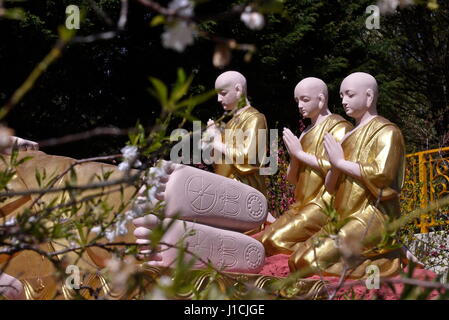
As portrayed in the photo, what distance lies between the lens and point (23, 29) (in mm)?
11047

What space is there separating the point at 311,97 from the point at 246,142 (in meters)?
0.56

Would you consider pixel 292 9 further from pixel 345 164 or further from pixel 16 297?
pixel 16 297

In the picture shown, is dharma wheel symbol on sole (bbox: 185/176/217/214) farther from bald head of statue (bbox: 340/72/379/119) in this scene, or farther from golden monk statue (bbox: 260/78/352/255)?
bald head of statue (bbox: 340/72/379/119)

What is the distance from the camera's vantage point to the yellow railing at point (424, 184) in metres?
8.51

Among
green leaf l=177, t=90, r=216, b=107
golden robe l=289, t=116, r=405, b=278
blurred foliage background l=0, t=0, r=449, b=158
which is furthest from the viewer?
blurred foliage background l=0, t=0, r=449, b=158

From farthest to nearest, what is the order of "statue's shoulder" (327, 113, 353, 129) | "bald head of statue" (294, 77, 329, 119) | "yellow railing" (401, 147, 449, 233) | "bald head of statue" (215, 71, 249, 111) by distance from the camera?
"yellow railing" (401, 147, 449, 233) → "bald head of statue" (215, 71, 249, 111) → "bald head of statue" (294, 77, 329, 119) → "statue's shoulder" (327, 113, 353, 129)

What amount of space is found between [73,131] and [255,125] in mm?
7050

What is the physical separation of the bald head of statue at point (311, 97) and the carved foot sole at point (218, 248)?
1.10m

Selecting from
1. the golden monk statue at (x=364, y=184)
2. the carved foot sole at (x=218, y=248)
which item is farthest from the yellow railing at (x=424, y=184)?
the carved foot sole at (x=218, y=248)

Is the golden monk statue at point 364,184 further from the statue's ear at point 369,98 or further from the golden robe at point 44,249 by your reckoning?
the golden robe at point 44,249

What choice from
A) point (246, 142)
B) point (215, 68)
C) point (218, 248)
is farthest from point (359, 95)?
point (215, 68)

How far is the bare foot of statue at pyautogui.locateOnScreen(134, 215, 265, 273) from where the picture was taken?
13.0ft

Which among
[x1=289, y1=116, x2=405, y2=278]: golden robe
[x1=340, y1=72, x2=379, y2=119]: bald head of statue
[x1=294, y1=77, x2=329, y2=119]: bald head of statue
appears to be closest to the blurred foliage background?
[x1=294, y1=77, x2=329, y2=119]: bald head of statue

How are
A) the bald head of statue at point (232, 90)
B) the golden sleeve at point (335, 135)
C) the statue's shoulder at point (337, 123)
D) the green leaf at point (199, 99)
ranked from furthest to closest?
the bald head of statue at point (232, 90), the statue's shoulder at point (337, 123), the golden sleeve at point (335, 135), the green leaf at point (199, 99)
